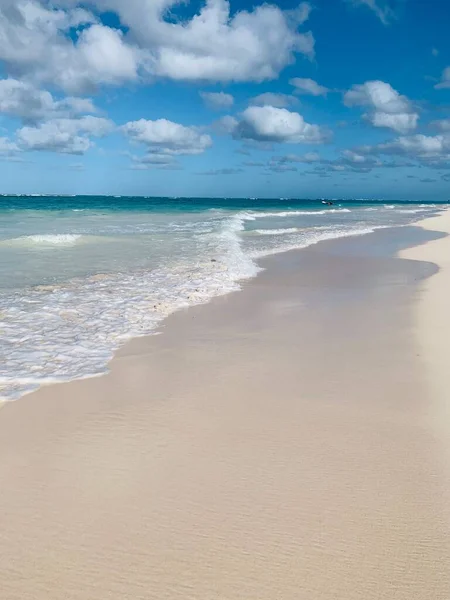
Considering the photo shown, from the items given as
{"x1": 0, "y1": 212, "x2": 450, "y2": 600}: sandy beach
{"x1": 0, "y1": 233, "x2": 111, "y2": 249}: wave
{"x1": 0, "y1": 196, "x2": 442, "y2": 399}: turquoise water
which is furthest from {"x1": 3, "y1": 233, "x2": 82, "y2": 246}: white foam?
{"x1": 0, "y1": 212, "x2": 450, "y2": 600}: sandy beach

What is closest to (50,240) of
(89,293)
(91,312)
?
(89,293)

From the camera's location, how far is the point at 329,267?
46.2 feet

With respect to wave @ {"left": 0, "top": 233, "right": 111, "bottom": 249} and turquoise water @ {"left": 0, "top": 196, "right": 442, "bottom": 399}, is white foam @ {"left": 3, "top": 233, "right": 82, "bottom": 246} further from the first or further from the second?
turquoise water @ {"left": 0, "top": 196, "right": 442, "bottom": 399}

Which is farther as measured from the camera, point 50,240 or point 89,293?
point 50,240

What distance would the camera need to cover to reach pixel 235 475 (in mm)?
3477

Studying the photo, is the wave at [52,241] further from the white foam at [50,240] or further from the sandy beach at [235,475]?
the sandy beach at [235,475]

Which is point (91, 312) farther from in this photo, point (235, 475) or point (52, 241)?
point (52, 241)

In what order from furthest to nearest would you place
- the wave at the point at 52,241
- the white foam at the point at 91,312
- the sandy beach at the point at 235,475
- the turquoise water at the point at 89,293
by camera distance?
the wave at the point at 52,241, the turquoise water at the point at 89,293, the white foam at the point at 91,312, the sandy beach at the point at 235,475

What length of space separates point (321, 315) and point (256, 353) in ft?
7.89

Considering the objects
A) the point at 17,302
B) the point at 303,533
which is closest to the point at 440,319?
the point at 303,533

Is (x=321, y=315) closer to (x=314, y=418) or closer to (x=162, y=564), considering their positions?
(x=314, y=418)

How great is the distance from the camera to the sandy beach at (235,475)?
2590 mm

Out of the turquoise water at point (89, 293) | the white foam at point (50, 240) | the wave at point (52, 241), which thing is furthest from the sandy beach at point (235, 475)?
the white foam at point (50, 240)

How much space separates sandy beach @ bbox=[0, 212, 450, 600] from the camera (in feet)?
8.50
